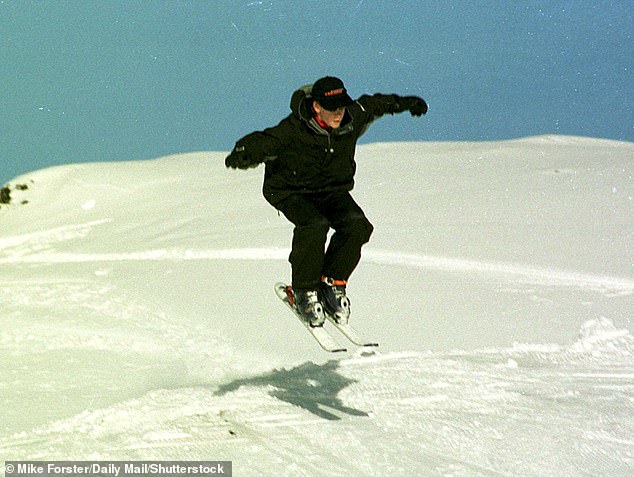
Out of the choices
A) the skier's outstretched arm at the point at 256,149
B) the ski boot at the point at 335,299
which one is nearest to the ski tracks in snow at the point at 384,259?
the ski boot at the point at 335,299

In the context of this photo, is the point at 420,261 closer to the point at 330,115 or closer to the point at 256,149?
the point at 330,115

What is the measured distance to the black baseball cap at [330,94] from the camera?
506 cm

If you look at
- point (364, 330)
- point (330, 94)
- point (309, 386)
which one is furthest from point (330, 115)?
point (364, 330)

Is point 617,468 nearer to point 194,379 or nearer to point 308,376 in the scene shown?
point 308,376

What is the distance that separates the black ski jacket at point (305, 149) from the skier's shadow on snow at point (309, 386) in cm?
132

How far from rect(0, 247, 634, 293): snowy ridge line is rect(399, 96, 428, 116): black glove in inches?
148

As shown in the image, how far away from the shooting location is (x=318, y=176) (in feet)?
17.9

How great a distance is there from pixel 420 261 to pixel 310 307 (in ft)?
15.0

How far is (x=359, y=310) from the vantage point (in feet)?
28.1

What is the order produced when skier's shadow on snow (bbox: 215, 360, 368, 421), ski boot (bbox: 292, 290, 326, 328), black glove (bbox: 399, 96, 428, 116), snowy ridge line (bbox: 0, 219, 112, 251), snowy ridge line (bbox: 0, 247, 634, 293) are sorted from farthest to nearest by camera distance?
snowy ridge line (bbox: 0, 219, 112, 251)
snowy ridge line (bbox: 0, 247, 634, 293)
black glove (bbox: 399, 96, 428, 116)
skier's shadow on snow (bbox: 215, 360, 368, 421)
ski boot (bbox: 292, 290, 326, 328)

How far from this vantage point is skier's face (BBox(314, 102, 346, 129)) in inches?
203

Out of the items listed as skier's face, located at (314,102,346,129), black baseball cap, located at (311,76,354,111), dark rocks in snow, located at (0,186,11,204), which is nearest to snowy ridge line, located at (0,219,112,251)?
dark rocks in snow, located at (0,186,11,204)

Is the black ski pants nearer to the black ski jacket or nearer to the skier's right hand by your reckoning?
the black ski jacket

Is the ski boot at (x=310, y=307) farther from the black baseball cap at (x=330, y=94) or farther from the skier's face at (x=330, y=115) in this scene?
the black baseball cap at (x=330, y=94)
